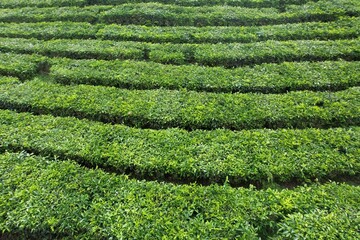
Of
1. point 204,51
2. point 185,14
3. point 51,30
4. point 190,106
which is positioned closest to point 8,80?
point 51,30

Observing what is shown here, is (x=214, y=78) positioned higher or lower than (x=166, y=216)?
higher

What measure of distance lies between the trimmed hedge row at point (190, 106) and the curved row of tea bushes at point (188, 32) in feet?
12.2

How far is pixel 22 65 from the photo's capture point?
33.4 feet

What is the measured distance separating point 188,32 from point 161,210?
26.9 ft

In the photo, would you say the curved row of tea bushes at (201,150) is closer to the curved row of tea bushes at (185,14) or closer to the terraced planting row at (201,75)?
the terraced planting row at (201,75)

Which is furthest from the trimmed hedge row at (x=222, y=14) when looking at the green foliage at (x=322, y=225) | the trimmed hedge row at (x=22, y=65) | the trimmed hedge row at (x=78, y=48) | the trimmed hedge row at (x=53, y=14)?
the green foliage at (x=322, y=225)

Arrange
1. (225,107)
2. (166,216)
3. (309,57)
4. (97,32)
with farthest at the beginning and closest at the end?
(97,32), (309,57), (225,107), (166,216)

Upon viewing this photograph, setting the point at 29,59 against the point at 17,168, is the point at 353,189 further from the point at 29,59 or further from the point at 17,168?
the point at 29,59

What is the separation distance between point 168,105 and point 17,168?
4142 mm

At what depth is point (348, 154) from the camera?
21.8 feet

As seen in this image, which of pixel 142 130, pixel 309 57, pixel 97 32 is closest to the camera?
pixel 142 130

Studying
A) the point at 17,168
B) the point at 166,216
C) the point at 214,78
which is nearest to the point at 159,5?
the point at 214,78

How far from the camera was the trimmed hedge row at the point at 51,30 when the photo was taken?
39.5 feet

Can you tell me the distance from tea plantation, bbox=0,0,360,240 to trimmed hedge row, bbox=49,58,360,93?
0.05m
